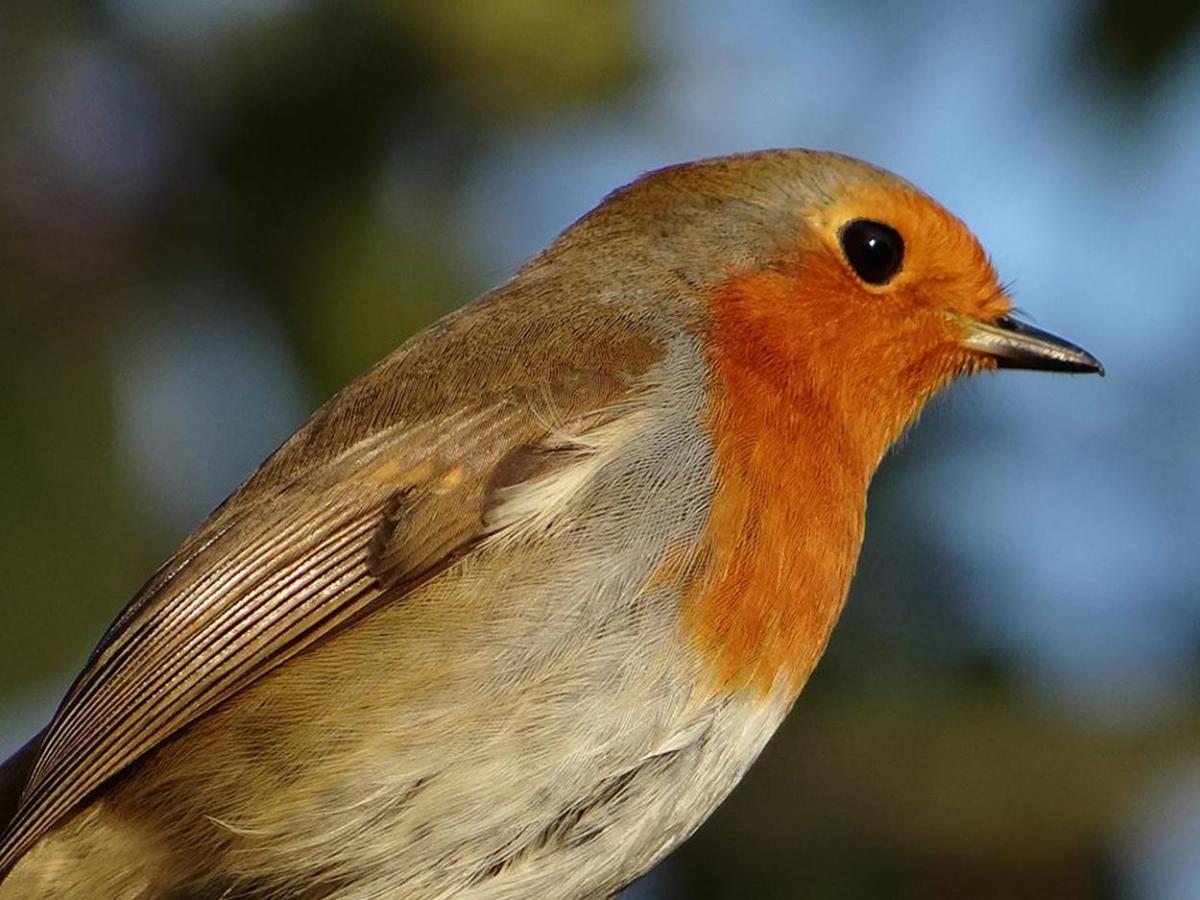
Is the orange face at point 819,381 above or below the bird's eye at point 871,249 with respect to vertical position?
below

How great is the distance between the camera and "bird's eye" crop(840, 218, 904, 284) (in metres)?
6.02

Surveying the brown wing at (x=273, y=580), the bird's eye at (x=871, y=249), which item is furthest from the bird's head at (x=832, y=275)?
the brown wing at (x=273, y=580)

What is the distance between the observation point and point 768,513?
17.4 ft

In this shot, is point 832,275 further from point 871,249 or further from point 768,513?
point 768,513

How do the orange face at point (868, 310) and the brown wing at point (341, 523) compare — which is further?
the orange face at point (868, 310)

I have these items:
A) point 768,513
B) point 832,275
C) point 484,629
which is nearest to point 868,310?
point 832,275

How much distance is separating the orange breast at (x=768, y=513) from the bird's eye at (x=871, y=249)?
29cm

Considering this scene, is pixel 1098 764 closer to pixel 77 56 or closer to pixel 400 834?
pixel 400 834

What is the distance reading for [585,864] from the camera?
17.1 feet

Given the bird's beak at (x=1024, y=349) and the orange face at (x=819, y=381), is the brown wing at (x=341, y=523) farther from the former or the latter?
the bird's beak at (x=1024, y=349)

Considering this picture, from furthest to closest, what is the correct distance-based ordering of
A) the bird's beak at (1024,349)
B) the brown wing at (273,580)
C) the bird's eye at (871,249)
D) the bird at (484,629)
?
the bird's beak at (1024,349), the bird's eye at (871,249), the brown wing at (273,580), the bird at (484,629)

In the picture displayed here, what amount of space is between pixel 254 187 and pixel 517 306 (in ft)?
2.56

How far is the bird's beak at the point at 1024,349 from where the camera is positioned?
6.18 m

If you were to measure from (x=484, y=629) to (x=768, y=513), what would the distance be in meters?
0.68
